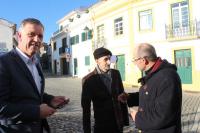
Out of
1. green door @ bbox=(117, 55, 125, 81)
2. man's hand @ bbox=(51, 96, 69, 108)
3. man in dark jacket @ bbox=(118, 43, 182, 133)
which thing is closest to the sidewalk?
man in dark jacket @ bbox=(118, 43, 182, 133)

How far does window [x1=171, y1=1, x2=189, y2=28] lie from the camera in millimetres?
24062

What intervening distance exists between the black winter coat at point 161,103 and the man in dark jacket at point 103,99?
873mm

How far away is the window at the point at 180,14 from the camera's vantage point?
24.1 meters

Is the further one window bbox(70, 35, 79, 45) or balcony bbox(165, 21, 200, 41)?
window bbox(70, 35, 79, 45)

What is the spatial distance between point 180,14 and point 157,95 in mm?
21633

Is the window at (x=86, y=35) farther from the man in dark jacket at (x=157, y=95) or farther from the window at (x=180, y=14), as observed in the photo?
the man in dark jacket at (x=157, y=95)

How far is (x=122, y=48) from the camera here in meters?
30.2

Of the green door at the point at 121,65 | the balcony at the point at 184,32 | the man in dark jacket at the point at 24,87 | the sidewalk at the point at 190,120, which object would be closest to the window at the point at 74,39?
the green door at the point at 121,65

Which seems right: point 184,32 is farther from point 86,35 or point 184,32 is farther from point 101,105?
point 101,105

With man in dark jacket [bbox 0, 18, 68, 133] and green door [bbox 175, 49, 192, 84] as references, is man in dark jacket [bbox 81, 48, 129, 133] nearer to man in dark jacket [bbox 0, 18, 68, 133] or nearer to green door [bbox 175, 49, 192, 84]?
man in dark jacket [bbox 0, 18, 68, 133]

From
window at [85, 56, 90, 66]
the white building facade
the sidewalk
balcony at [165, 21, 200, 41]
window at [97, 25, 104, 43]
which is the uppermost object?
the white building facade

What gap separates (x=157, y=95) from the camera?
144 inches

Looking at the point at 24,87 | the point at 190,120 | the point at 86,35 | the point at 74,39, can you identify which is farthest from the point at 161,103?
the point at 74,39

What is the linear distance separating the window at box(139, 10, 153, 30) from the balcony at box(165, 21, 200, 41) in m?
1.75
